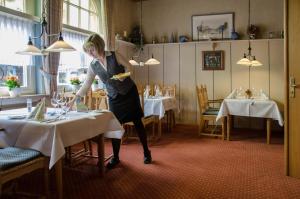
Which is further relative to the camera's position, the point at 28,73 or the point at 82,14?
the point at 82,14

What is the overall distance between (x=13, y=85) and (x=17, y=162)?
1.86 m

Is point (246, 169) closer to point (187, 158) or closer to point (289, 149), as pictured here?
point (289, 149)

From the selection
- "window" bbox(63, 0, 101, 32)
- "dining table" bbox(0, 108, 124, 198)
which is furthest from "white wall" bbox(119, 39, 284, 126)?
"dining table" bbox(0, 108, 124, 198)

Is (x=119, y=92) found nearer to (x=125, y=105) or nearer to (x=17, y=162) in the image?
(x=125, y=105)

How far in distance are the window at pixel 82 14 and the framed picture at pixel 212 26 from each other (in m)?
2.21

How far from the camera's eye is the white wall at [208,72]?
5891mm

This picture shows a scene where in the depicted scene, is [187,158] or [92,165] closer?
[92,165]

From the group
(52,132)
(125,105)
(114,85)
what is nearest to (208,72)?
(125,105)

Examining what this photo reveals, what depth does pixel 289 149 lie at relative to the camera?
9.92 ft

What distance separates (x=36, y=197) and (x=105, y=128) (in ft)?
2.84

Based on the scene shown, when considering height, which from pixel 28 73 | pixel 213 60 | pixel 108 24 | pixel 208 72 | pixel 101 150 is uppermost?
pixel 108 24

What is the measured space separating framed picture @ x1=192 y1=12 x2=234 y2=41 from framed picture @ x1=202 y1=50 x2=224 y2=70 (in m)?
0.34

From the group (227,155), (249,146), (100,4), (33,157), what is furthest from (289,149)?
(100,4)

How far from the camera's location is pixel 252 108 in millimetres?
4773
